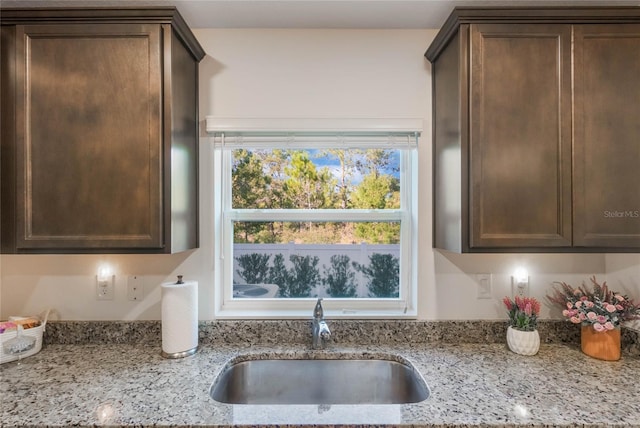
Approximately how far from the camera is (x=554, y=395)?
1.21m

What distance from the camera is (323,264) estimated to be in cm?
188

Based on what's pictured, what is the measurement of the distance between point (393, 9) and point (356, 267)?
1281 mm

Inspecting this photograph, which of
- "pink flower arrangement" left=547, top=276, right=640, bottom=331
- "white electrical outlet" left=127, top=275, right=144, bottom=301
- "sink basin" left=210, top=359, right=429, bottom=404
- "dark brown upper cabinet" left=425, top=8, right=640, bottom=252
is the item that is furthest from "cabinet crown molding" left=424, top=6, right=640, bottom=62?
"white electrical outlet" left=127, top=275, right=144, bottom=301

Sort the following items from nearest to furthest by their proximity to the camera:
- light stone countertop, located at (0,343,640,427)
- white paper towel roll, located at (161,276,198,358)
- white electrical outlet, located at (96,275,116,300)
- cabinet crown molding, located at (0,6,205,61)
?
1. light stone countertop, located at (0,343,640,427)
2. cabinet crown molding, located at (0,6,205,61)
3. white paper towel roll, located at (161,276,198,358)
4. white electrical outlet, located at (96,275,116,300)

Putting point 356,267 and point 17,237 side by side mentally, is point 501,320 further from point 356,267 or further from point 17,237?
point 17,237

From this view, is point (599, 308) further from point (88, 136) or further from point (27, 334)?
point (27, 334)

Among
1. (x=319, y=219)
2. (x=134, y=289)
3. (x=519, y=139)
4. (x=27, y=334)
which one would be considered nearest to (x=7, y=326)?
(x=27, y=334)

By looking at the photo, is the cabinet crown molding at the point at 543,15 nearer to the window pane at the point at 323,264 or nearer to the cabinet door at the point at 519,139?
the cabinet door at the point at 519,139

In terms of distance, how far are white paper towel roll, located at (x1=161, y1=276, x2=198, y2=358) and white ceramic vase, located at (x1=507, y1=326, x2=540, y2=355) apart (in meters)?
1.48

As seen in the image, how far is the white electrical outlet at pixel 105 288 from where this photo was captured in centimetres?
172

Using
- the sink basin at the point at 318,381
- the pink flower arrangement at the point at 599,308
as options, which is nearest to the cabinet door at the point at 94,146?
the sink basin at the point at 318,381

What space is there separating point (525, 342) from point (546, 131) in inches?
36.5

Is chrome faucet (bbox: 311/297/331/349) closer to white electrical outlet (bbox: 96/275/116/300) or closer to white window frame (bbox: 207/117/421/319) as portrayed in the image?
white window frame (bbox: 207/117/421/319)

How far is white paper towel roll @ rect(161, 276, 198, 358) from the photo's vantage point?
152 cm
